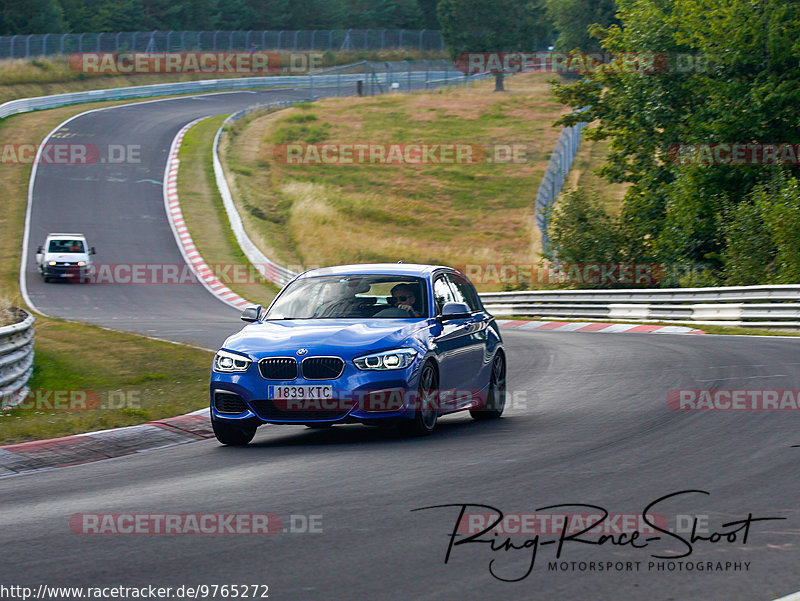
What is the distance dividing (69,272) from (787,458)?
3066 centimetres

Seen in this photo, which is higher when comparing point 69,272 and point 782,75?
point 782,75

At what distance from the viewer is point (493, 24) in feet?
309

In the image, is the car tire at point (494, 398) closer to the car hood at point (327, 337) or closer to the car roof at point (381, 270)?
the car roof at point (381, 270)

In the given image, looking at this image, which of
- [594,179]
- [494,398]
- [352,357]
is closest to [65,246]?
[494,398]

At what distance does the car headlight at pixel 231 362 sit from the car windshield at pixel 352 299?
0.97m

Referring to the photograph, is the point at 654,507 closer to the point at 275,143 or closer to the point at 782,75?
the point at 782,75

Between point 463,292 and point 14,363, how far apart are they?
19.1 ft

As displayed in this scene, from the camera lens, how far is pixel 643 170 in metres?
34.7

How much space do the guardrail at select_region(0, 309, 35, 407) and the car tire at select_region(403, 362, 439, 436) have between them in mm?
5473

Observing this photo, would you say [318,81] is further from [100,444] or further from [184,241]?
[100,444]

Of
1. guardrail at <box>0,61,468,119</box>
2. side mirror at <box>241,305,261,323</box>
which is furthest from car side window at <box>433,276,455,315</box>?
guardrail at <box>0,61,468,119</box>

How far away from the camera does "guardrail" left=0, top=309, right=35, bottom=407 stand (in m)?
13.3

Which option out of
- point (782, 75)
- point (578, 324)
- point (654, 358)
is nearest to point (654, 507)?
point (654, 358)

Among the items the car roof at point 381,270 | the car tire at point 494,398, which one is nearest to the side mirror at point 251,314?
the car roof at point 381,270
